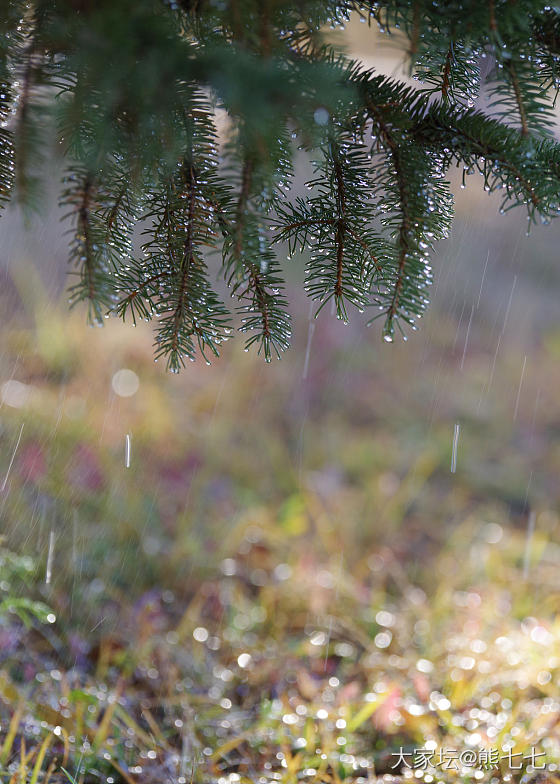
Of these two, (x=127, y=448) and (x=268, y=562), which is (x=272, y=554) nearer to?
(x=268, y=562)

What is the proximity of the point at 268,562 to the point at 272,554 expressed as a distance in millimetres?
38

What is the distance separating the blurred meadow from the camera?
1.34 m

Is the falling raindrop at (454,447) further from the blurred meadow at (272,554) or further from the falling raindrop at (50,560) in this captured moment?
the falling raindrop at (50,560)

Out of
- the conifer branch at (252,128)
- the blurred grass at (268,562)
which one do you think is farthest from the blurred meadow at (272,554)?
the conifer branch at (252,128)

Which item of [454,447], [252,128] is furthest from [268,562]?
[252,128]

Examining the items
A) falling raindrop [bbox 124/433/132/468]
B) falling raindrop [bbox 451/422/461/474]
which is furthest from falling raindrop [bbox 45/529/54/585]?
falling raindrop [bbox 451/422/461/474]

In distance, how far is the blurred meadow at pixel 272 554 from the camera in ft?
4.41

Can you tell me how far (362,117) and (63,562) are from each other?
60.7 inches

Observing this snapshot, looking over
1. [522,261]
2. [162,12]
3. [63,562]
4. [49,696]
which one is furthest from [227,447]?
[522,261]

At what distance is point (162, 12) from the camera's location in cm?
74

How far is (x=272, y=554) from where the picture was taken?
2.11 metres

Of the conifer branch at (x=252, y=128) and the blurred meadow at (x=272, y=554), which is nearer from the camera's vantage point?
the conifer branch at (x=252, y=128)

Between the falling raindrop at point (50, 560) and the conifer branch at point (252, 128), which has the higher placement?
the conifer branch at point (252, 128)

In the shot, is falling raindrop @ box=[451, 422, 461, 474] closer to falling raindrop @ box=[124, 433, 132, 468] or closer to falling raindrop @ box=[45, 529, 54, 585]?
falling raindrop @ box=[124, 433, 132, 468]
